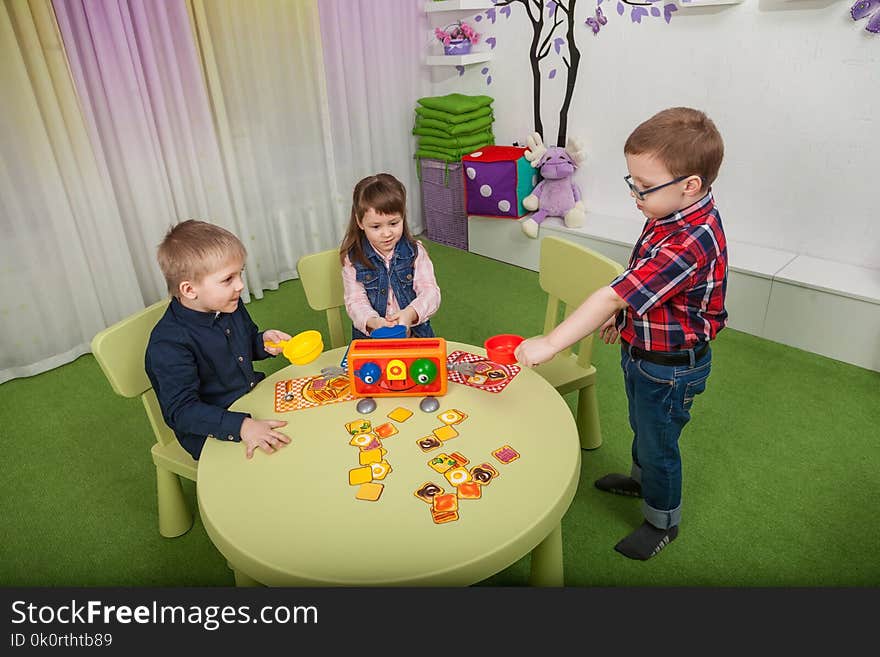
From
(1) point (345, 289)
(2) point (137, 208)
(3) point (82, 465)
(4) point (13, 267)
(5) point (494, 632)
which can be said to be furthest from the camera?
(2) point (137, 208)

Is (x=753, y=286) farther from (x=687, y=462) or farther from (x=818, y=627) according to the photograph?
(x=818, y=627)

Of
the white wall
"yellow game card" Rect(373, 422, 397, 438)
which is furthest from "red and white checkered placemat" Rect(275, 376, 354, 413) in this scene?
the white wall

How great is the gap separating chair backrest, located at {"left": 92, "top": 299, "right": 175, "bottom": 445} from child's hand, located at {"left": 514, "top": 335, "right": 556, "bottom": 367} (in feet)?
2.86

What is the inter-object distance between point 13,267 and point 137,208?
0.53 meters

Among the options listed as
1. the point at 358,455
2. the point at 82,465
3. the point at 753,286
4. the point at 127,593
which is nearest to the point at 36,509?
the point at 82,465

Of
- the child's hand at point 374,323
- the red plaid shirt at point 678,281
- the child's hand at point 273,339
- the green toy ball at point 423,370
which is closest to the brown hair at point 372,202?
the child's hand at point 374,323

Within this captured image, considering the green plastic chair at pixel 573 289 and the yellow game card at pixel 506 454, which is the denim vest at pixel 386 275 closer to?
the green plastic chair at pixel 573 289

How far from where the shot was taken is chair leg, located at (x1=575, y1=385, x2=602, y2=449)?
6.38ft

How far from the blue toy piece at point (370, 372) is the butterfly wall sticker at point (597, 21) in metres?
2.44

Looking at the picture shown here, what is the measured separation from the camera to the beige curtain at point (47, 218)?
2357mm

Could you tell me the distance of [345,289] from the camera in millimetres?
1858

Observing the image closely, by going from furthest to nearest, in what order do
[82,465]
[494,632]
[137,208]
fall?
[137,208] → [82,465] → [494,632]

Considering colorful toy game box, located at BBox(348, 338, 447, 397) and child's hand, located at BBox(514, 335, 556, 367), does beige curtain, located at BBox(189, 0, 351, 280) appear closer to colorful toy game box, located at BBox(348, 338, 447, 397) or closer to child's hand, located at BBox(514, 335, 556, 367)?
colorful toy game box, located at BBox(348, 338, 447, 397)

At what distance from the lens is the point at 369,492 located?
3.62ft
